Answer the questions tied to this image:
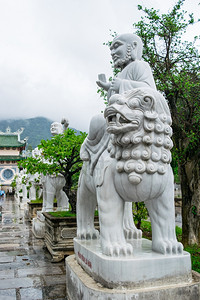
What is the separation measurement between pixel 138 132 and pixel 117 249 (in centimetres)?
93

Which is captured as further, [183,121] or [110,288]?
[183,121]

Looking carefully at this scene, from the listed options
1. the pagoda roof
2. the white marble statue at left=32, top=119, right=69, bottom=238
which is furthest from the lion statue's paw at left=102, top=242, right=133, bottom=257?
the pagoda roof

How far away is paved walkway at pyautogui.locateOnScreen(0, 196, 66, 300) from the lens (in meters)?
3.76

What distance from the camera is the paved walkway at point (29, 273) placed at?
3.76m

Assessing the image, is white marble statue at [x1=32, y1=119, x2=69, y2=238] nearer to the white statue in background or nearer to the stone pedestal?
the white statue in background

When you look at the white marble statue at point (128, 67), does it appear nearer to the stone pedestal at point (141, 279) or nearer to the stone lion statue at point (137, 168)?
the stone lion statue at point (137, 168)

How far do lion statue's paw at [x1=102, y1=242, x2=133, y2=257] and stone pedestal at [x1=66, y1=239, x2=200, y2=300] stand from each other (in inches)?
1.7

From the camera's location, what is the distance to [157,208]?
265 cm

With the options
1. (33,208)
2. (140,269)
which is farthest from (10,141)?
(140,269)

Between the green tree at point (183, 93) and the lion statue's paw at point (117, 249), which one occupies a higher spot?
the green tree at point (183, 93)

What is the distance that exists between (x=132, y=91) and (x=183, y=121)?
4356 millimetres

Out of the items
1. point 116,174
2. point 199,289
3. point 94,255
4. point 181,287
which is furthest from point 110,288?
point 116,174

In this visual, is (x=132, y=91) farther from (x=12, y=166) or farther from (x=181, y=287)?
(x=12, y=166)

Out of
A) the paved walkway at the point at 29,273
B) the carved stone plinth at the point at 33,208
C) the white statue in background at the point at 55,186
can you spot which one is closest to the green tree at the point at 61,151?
the paved walkway at the point at 29,273
